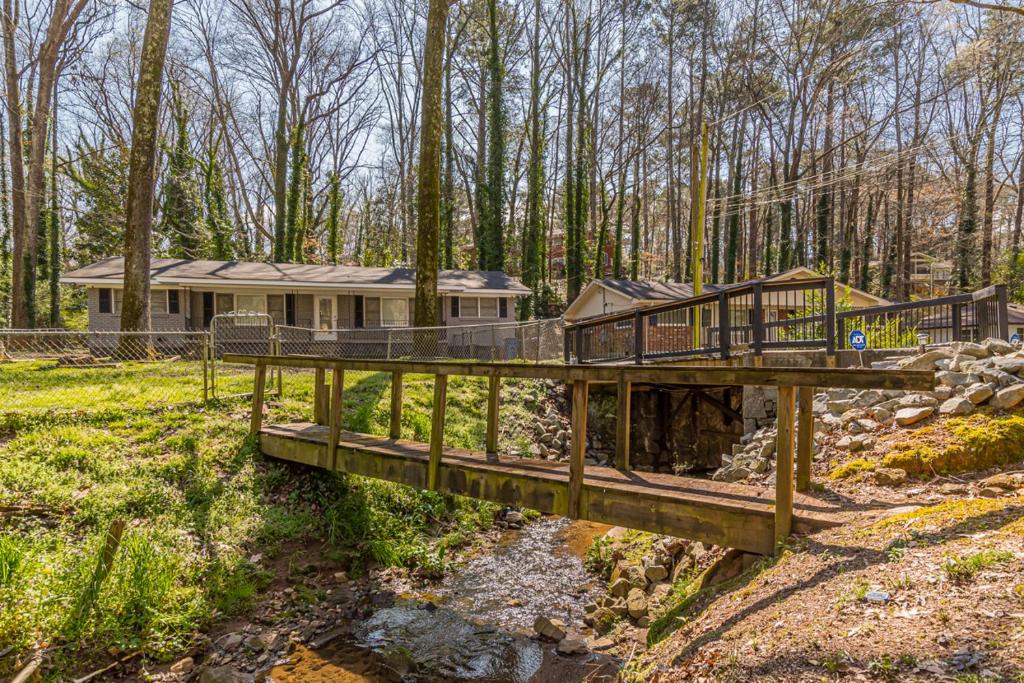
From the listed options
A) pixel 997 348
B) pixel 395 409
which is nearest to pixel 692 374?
pixel 395 409

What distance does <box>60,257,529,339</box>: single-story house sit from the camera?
19781 mm

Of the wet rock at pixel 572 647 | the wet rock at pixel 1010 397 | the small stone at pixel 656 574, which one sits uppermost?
the wet rock at pixel 1010 397

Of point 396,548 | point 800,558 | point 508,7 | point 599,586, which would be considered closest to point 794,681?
point 800,558

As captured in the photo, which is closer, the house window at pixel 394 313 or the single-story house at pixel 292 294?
the single-story house at pixel 292 294

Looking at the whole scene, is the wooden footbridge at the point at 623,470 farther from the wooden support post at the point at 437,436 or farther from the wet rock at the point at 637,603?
the wet rock at the point at 637,603

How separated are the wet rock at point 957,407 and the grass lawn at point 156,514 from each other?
18.4 feet

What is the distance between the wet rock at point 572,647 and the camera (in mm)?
4781

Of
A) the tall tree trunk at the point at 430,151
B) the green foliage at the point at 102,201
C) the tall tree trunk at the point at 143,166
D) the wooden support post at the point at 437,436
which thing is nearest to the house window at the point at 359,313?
the tall tree trunk at the point at 430,151

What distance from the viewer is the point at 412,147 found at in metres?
37.5

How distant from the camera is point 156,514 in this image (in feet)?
19.7

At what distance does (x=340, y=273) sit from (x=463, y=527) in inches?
691

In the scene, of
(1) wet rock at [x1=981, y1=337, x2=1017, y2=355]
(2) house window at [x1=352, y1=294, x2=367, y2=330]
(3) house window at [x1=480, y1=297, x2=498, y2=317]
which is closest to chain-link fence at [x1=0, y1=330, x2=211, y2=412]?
(2) house window at [x1=352, y1=294, x2=367, y2=330]

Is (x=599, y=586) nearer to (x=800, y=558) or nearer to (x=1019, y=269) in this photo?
(x=800, y=558)

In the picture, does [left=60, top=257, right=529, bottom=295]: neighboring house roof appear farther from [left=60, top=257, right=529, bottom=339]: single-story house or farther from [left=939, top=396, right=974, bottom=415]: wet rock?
[left=939, top=396, right=974, bottom=415]: wet rock
